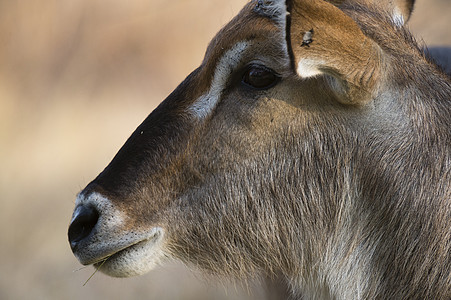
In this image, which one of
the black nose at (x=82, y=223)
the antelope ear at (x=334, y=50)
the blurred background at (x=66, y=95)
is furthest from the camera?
the blurred background at (x=66, y=95)

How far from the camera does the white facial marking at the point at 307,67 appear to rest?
2461mm

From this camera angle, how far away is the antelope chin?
9.77 feet

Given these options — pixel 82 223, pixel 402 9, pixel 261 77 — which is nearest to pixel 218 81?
pixel 261 77

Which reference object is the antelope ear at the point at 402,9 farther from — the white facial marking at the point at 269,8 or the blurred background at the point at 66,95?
the blurred background at the point at 66,95

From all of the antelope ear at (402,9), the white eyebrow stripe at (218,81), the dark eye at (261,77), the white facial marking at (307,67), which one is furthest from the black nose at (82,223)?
the antelope ear at (402,9)

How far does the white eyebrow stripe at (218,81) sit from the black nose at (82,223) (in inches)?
25.2

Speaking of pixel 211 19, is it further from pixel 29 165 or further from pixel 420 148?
pixel 420 148

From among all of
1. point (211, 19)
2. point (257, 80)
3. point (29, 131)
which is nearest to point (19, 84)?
point (29, 131)

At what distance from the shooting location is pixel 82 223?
116 inches

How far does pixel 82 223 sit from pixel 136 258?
29 cm

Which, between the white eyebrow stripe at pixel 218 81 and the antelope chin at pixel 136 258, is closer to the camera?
the white eyebrow stripe at pixel 218 81

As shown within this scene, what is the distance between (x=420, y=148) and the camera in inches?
111

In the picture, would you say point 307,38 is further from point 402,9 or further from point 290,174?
point 402,9

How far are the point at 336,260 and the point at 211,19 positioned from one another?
4978mm
